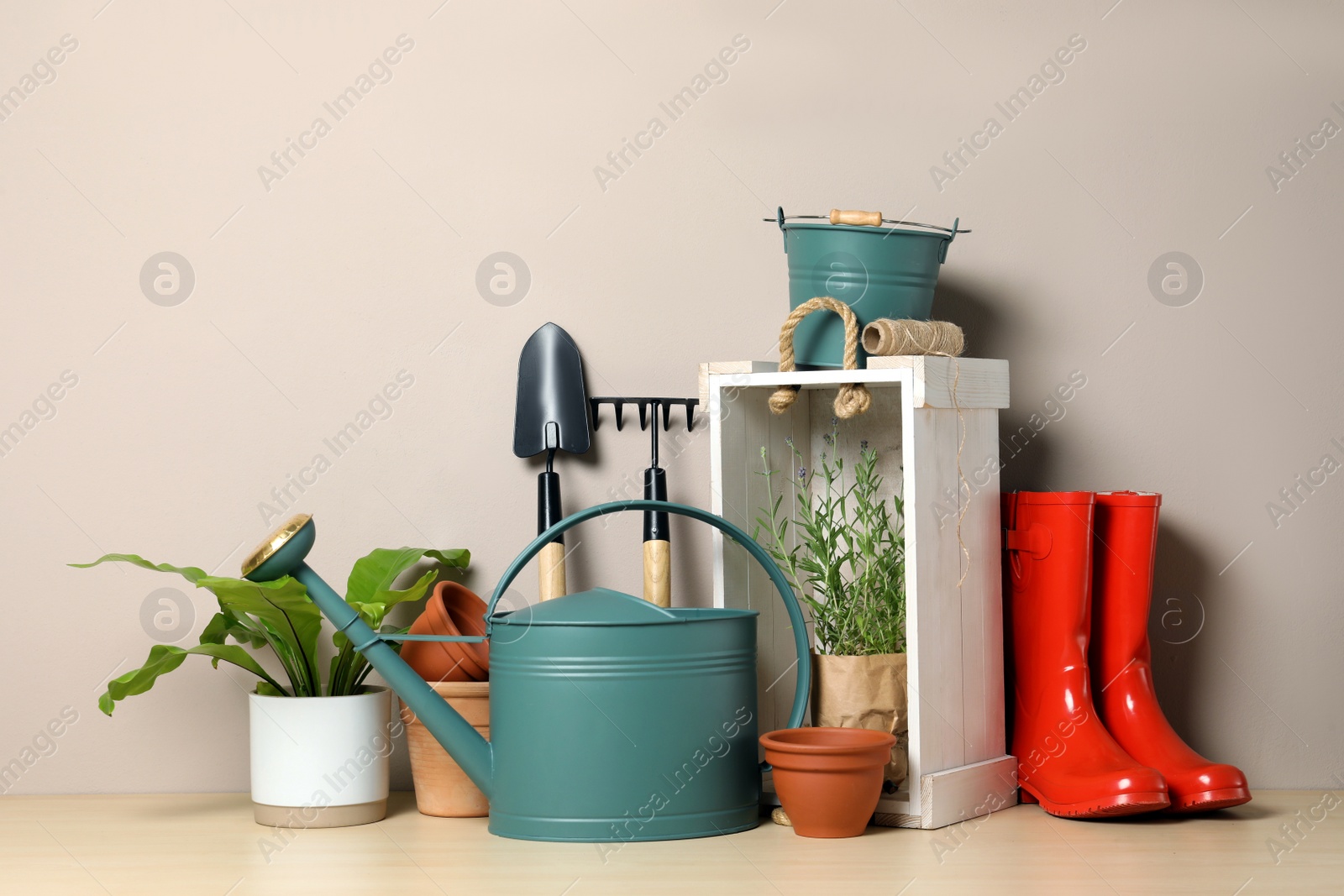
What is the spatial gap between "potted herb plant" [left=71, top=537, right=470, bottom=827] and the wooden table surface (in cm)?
4

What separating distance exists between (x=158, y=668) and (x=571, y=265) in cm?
91

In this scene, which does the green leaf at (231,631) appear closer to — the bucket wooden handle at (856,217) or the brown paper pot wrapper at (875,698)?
the brown paper pot wrapper at (875,698)

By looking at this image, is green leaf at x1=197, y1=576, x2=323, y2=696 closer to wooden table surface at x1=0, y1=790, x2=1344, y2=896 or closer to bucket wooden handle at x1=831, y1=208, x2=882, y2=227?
wooden table surface at x1=0, y1=790, x2=1344, y2=896

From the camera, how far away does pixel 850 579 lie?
2.10 metres

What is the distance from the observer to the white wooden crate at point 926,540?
1.80 metres

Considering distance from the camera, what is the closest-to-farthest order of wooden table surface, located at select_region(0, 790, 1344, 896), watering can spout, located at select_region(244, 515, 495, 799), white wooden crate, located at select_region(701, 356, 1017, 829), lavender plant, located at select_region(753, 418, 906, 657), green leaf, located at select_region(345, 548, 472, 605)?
wooden table surface, located at select_region(0, 790, 1344, 896)
watering can spout, located at select_region(244, 515, 495, 799)
white wooden crate, located at select_region(701, 356, 1017, 829)
lavender plant, located at select_region(753, 418, 906, 657)
green leaf, located at select_region(345, 548, 472, 605)

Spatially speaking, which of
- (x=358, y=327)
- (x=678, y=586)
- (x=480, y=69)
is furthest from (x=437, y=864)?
(x=480, y=69)

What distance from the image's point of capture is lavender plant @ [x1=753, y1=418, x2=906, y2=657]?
1899mm

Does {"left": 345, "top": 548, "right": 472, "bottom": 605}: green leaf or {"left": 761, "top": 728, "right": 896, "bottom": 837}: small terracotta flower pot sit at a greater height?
{"left": 345, "top": 548, "right": 472, "bottom": 605}: green leaf

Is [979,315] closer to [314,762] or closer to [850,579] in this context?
[850,579]

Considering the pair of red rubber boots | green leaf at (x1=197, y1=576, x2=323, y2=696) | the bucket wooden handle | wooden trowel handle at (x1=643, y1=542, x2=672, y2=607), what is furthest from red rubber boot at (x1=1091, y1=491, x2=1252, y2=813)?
green leaf at (x1=197, y1=576, x2=323, y2=696)

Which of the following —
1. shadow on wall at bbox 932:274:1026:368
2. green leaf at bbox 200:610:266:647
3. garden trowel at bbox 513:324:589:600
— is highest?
shadow on wall at bbox 932:274:1026:368

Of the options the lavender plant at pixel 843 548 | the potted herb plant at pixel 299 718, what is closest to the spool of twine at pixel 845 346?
the lavender plant at pixel 843 548

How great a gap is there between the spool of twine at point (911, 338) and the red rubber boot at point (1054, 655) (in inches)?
10.8
